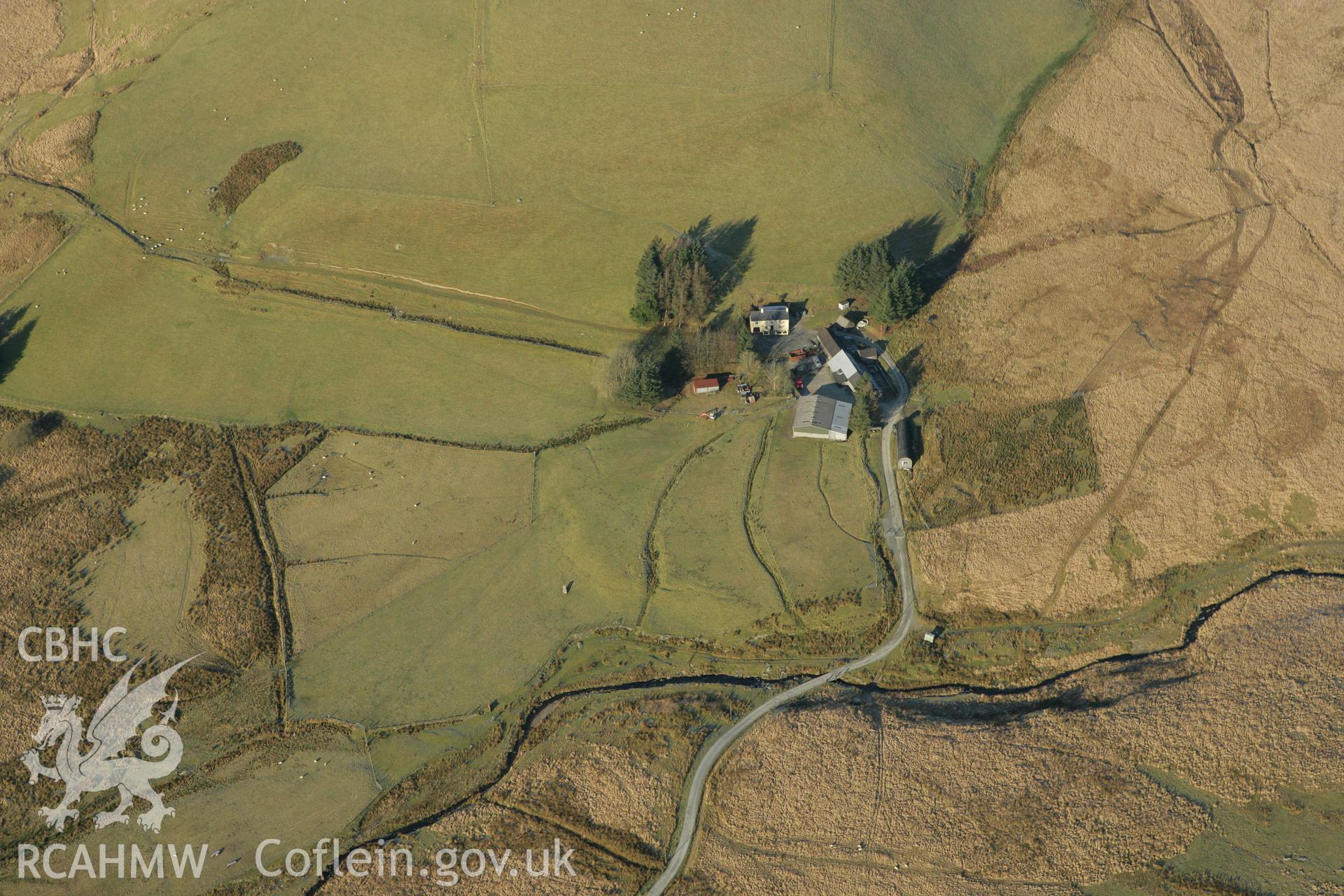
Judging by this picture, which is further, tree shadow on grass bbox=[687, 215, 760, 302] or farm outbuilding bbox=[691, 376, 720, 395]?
tree shadow on grass bbox=[687, 215, 760, 302]

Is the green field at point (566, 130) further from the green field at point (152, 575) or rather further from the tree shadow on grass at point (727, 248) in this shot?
the green field at point (152, 575)

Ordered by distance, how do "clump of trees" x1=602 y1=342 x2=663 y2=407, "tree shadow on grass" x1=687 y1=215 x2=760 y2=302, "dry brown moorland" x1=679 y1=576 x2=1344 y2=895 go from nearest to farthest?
"dry brown moorland" x1=679 y1=576 x2=1344 y2=895
"clump of trees" x1=602 y1=342 x2=663 y2=407
"tree shadow on grass" x1=687 y1=215 x2=760 y2=302

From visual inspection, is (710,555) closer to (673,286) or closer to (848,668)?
(848,668)

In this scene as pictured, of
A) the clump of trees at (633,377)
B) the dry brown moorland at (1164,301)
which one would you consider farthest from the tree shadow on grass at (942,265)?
the clump of trees at (633,377)

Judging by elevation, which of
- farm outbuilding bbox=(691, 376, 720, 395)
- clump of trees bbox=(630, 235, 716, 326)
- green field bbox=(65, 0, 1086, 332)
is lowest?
farm outbuilding bbox=(691, 376, 720, 395)

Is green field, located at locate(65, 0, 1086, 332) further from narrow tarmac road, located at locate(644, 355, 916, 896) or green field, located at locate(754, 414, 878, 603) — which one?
green field, located at locate(754, 414, 878, 603)

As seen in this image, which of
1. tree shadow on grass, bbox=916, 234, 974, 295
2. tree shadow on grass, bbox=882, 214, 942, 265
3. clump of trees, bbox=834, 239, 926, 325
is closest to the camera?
clump of trees, bbox=834, 239, 926, 325

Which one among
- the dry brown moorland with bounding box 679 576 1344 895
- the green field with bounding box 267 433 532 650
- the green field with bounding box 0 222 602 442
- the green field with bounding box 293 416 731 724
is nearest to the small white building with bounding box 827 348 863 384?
the green field with bounding box 293 416 731 724

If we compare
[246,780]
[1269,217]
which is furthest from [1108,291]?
[246,780]
